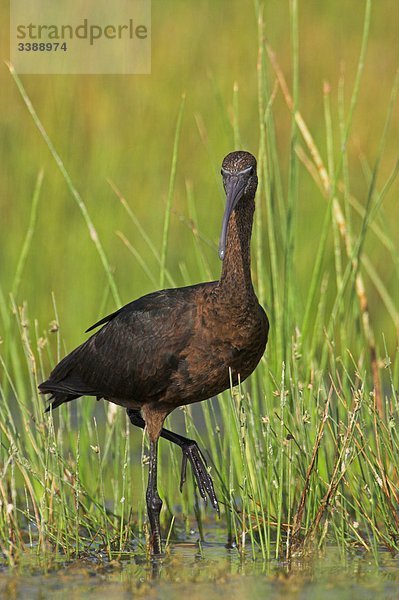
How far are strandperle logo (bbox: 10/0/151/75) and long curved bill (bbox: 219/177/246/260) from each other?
510cm

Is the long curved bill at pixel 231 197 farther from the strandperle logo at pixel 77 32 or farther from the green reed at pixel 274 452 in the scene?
the strandperle logo at pixel 77 32

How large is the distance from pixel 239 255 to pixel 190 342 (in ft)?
1.34

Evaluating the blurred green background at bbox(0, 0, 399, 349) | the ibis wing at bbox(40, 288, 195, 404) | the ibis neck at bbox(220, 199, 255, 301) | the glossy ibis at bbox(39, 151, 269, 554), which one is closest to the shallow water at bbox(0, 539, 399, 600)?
the glossy ibis at bbox(39, 151, 269, 554)

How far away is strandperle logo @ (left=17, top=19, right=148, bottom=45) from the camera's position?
1081 centimetres

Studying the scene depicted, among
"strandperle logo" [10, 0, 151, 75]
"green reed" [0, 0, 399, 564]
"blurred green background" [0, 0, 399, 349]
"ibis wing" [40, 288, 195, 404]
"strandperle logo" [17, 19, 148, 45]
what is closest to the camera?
"green reed" [0, 0, 399, 564]

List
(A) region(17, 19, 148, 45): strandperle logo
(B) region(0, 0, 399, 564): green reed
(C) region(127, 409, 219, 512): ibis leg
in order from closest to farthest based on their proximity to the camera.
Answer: (B) region(0, 0, 399, 564): green reed → (C) region(127, 409, 219, 512): ibis leg → (A) region(17, 19, 148, 45): strandperle logo

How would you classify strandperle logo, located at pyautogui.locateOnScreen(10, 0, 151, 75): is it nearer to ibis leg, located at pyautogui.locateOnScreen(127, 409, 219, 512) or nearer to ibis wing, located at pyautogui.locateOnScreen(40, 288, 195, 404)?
ibis wing, located at pyautogui.locateOnScreen(40, 288, 195, 404)

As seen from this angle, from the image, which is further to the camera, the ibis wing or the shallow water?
the ibis wing

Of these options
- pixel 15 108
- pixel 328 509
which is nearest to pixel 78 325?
pixel 15 108

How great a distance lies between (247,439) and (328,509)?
43cm

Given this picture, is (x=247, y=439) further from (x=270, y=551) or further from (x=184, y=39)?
(x=184, y=39)

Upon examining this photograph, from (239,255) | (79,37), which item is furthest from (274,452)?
(79,37)

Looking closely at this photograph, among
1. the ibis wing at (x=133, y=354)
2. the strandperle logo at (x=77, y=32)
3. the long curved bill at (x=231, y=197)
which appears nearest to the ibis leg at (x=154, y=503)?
the ibis wing at (x=133, y=354)

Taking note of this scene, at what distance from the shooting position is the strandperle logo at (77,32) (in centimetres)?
1081
